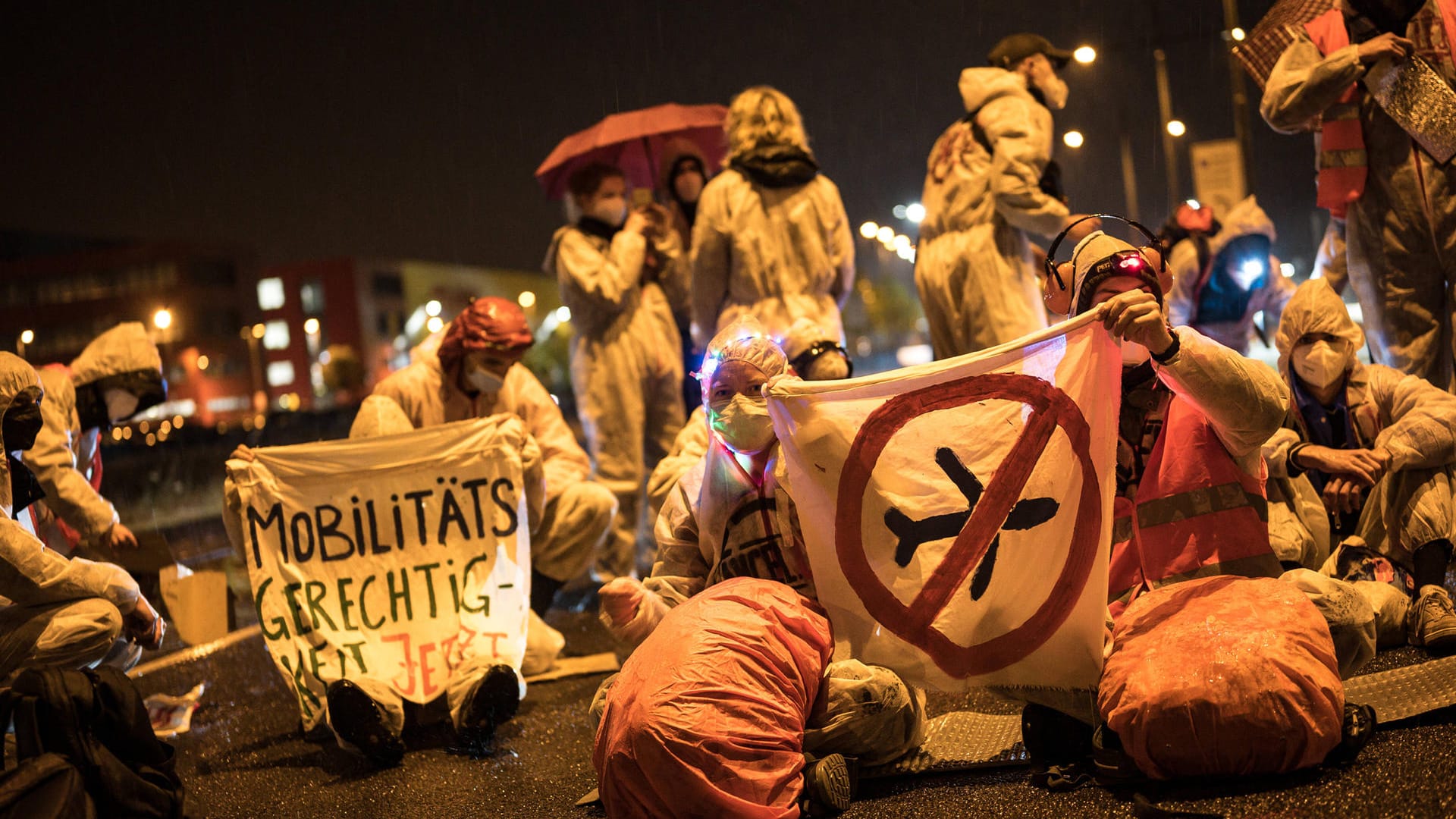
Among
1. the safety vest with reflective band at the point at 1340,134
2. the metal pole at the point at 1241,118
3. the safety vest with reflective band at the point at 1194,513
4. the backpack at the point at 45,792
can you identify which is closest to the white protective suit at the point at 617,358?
the safety vest with reflective band at the point at 1340,134

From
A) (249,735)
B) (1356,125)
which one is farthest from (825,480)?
(1356,125)

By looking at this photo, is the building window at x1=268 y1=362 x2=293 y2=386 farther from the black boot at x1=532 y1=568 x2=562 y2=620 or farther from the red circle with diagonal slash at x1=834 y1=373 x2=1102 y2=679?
the red circle with diagonal slash at x1=834 y1=373 x2=1102 y2=679

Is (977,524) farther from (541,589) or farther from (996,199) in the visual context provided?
(996,199)

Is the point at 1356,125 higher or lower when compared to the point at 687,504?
higher

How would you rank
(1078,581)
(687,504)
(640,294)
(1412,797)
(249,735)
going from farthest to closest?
(640,294), (249,735), (687,504), (1078,581), (1412,797)

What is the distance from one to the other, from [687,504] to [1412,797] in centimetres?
205

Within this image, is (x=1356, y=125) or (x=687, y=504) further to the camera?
(x=1356, y=125)

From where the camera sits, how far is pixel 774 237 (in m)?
6.78

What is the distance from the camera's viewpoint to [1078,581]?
10.8 ft

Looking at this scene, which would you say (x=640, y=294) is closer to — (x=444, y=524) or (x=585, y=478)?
(x=585, y=478)

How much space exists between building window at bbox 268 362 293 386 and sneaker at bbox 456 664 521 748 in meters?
75.8

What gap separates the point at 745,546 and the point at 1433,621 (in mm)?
2259

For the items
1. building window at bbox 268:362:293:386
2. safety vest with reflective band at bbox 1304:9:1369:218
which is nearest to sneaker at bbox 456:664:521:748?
safety vest with reflective band at bbox 1304:9:1369:218

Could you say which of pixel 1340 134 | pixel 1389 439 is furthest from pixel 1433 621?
pixel 1340 134
